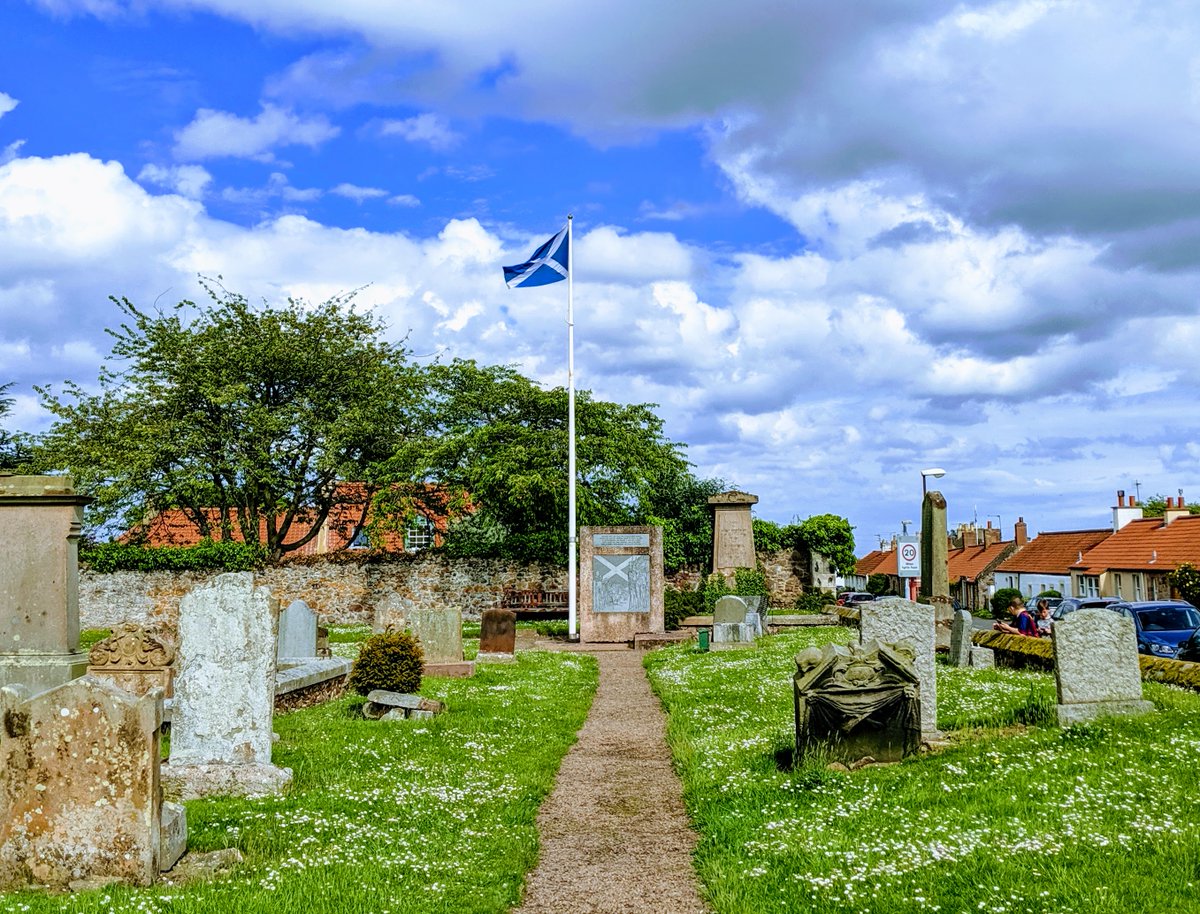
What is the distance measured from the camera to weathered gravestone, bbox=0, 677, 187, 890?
6.52 metres

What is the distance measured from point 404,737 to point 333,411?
1074 inches

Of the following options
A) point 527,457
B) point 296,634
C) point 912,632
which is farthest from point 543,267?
point 912,632

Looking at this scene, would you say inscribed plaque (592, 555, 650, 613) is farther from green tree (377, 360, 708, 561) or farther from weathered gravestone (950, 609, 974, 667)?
weathered gravestone (950, 609, 974, 667)

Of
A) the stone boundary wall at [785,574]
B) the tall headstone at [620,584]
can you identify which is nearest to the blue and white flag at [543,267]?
the tall headstone at [620,584]

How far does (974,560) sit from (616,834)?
227ft

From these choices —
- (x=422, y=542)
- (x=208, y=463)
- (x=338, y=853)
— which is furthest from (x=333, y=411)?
(x=338, y=853)

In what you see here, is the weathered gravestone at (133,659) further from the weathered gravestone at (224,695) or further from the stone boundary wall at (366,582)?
the stone boundary wall at (366,582)

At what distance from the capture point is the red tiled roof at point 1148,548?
1702 inches

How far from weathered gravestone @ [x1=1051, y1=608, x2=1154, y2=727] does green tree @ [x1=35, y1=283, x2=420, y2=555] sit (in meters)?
29.4

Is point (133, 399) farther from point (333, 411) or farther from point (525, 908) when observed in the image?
point (525, 908)

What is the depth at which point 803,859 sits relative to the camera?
704 centimetres

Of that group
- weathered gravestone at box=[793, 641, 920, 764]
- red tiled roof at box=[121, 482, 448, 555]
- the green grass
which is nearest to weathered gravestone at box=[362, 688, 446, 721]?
the green grass

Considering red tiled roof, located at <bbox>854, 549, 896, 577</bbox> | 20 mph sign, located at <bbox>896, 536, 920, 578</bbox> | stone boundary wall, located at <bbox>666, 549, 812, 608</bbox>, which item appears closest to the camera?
20 mph sign, located at <bbox>896, 536, 920, 578</bbox>

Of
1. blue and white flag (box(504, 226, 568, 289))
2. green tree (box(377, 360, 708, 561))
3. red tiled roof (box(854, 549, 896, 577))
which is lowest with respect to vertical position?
red tiled roof (box(854, 549, 896, 577))
